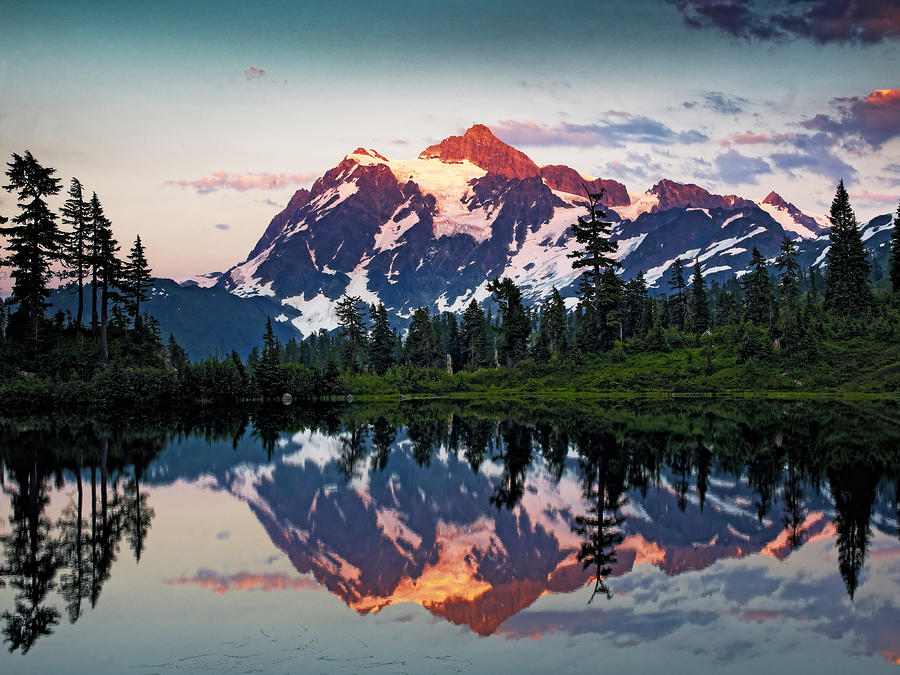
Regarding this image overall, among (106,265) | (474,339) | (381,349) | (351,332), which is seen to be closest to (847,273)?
(474,339)

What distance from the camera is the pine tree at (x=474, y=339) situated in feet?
386

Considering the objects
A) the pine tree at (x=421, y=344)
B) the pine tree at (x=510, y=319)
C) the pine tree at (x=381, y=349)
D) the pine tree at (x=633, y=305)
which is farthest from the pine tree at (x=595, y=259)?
the pine tree at (x=381, y=349)

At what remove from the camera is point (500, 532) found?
62.7ft

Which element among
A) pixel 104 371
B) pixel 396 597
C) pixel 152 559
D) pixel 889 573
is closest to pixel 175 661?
pixel 396 597

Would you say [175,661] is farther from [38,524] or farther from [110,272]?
[110,272]

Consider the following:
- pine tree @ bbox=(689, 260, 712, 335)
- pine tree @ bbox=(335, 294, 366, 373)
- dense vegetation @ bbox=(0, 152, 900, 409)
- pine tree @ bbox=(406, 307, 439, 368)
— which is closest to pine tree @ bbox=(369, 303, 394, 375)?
pine tree @ bbox=(335, 294, 366, 373)

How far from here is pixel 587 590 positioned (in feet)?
47.3

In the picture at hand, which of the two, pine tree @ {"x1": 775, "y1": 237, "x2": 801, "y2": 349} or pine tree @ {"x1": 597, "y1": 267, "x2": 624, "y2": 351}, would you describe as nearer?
pine tree @ {"x1": 775, "y1": 237, "x2": 801, "y2": 349}

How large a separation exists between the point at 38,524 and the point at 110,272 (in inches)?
2441

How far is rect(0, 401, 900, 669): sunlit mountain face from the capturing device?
528 inches

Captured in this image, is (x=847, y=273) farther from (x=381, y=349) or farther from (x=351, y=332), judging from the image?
(x=351, y=332)

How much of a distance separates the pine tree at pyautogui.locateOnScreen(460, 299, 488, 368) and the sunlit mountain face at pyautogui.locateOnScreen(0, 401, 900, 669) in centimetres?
8019

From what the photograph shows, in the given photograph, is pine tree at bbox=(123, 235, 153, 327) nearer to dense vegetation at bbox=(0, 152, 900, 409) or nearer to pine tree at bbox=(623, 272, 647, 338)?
dense vegetation at bbox=(0, 152, 900, 409)

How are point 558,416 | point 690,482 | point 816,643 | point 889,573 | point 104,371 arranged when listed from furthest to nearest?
1. point 104,371
2. point 558,416
3. point 690,482
4. point 889,573
5. point 816,643
